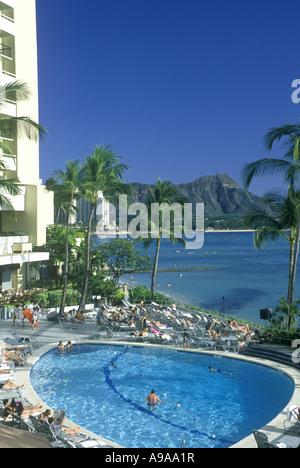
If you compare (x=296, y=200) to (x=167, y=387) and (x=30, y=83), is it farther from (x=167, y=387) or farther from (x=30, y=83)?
(x=30, y=83)

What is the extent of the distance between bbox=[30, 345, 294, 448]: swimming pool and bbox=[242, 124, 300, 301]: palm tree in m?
6.19

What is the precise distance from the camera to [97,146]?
24547 millimetres

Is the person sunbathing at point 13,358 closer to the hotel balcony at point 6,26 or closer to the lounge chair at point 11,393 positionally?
the lounge chair at point 11,393

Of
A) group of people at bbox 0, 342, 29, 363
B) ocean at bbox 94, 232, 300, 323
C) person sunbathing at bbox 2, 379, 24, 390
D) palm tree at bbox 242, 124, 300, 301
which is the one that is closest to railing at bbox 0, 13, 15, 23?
palm tree at bbox 242, 124, 300, 301

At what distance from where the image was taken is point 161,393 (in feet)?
44.2

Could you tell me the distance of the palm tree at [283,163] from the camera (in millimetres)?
19141

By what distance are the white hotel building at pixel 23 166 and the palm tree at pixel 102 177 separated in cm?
778

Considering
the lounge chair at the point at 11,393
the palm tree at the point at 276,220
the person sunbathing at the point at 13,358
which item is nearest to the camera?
the lounge chair at the point at 11,393

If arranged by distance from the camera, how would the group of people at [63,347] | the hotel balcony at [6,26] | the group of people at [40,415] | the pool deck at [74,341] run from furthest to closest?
the hotel balcony at [6,26] → the group of people at [63,347] → the pool deck at [74,341] → the group of people at [40,415]

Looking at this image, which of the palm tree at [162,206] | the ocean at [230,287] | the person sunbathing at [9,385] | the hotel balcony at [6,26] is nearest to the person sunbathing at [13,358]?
the person sunbathing at [9,385]

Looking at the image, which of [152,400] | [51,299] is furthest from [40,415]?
[51,299]

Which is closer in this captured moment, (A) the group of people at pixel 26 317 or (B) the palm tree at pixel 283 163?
(B) the palm tree at pixel 283 163

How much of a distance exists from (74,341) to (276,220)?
37.8 ft
